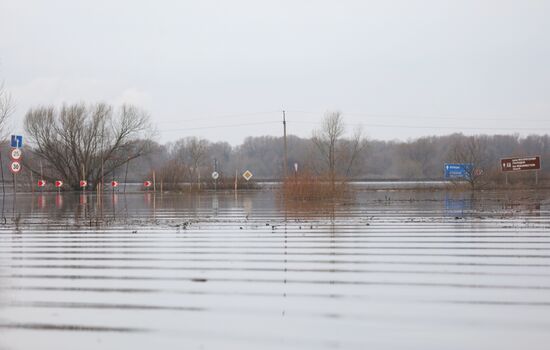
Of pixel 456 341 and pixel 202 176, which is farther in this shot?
pixel 202 176

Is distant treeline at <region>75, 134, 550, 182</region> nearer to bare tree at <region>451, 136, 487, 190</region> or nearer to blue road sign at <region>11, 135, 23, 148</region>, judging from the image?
bare tree at <region>451, 136, 487, 190</region>

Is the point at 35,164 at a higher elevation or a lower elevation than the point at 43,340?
higher

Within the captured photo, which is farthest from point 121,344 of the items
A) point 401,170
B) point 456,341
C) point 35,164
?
point 401,170

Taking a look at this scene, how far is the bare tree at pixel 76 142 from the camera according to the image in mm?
64062

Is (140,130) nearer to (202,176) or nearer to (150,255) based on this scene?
(202,176)

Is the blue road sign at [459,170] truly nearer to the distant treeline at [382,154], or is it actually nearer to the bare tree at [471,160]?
the bare tree at [471,160]

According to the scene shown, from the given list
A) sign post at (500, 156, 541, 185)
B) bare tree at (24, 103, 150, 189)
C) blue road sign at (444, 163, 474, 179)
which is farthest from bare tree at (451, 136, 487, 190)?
bare tree at (24, 103, 150, 189)

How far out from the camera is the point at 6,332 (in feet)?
18.7

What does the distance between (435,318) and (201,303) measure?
104 inches

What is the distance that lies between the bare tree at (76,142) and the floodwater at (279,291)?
52.8 meters

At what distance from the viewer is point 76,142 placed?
2527 inches

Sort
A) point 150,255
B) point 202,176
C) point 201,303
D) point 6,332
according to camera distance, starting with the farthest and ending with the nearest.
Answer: point 202,176
point 150,255
point 201,303
point 6,332

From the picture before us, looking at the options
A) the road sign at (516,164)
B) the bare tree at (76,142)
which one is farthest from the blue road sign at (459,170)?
the bare tree at (76,142)

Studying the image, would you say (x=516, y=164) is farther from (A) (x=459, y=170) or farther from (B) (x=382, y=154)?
(B) (x=382, y=154)
